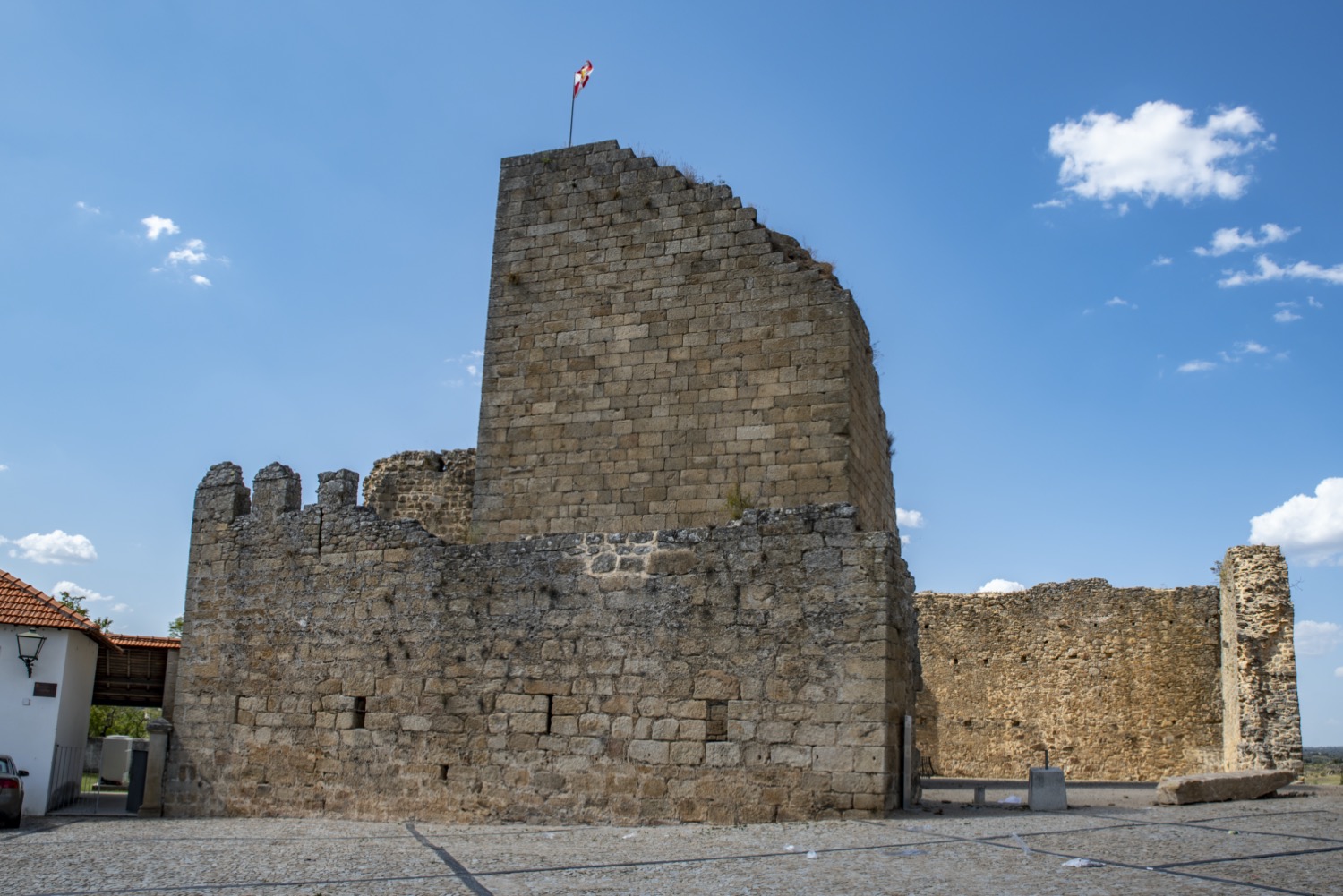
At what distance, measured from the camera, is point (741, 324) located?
42.6ft

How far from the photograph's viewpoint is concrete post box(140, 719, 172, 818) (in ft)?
39.0

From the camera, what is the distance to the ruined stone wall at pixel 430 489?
16594mm

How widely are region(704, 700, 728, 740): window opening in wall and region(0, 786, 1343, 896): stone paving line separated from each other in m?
0.73

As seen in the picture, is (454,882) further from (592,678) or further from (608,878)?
(592,678)

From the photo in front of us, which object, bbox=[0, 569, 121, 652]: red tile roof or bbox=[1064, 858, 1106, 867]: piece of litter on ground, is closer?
bbox=[1064, 858, 1106, 867]: piece of litter on ground

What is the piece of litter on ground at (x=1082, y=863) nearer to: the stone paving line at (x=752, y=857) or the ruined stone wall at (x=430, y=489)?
the stone paving line at (x=752, y=857)

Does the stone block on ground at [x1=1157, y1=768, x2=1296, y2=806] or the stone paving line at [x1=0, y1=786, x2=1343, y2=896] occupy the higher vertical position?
the stone block on ground at [x1=1157, y1=768, x2=1296, y2=806]

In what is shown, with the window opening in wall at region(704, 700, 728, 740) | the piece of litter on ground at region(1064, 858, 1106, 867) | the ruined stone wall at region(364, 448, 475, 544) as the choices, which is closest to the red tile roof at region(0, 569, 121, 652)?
the ruined stone wall at region(364, 448, 475, 544)

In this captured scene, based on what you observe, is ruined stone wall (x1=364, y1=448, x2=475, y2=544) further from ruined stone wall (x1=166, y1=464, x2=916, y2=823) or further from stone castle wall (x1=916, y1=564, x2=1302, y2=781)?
stone castle wall (x1=916, y1=564, x2=1302, y2=781)

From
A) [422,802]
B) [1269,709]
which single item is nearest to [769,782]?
[422,802]

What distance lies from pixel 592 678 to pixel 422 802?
6.93ft

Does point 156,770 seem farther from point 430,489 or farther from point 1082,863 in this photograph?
point 1082,863

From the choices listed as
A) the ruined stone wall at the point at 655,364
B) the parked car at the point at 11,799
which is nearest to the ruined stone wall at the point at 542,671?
the parked car at the point at 11,799

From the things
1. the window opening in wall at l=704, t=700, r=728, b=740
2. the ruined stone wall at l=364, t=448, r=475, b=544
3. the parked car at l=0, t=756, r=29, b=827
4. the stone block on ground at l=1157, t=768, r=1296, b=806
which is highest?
the ruined stone wall at l=364, t=448, r=475, b=544
